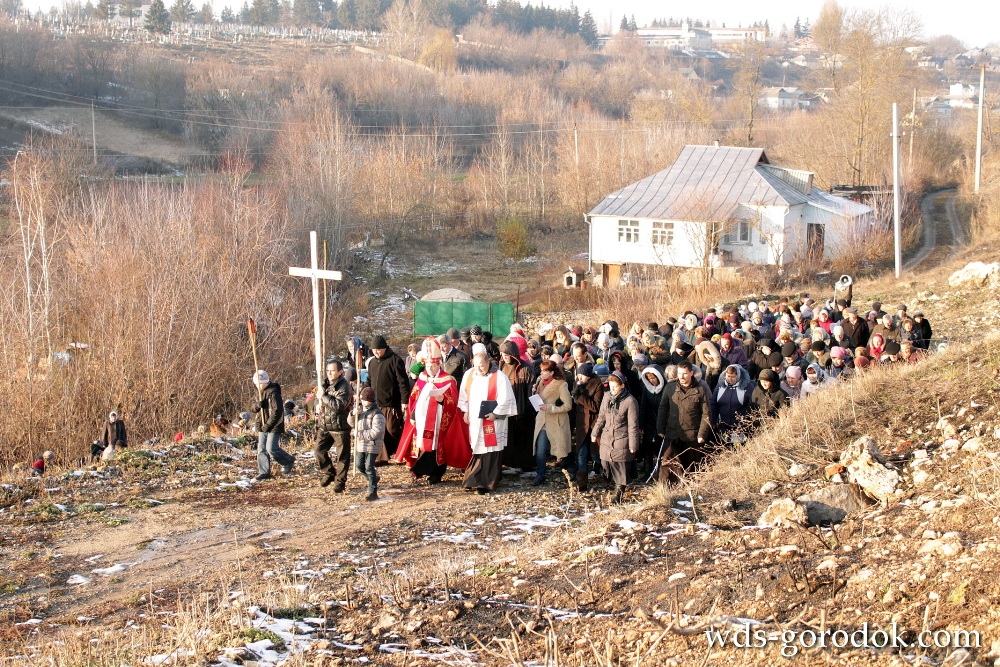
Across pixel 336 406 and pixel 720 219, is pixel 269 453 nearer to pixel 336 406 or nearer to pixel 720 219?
pixel 336 406

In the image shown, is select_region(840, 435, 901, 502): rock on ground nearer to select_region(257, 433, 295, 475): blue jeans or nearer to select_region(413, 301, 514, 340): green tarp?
select_region(257, 433, 295, 475): blue jeans

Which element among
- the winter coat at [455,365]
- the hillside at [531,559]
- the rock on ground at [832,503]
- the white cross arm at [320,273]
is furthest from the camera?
the white cross arm at [320,273]

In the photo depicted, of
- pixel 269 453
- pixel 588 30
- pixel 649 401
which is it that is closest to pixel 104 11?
pixel 588 30

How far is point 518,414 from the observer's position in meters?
11.1

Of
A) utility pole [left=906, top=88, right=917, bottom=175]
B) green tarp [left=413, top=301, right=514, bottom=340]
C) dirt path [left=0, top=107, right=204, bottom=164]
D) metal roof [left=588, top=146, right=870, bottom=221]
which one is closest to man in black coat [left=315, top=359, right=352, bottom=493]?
green tarp [left=413, top=301, right=514, bottom=340]

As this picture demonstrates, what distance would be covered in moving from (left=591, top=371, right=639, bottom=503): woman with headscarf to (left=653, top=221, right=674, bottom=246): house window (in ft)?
109

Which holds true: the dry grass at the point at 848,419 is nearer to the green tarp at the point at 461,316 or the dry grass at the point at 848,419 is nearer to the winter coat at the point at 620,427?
the winter coat at the point at 620,427

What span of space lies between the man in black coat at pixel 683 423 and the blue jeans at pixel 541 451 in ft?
4.19

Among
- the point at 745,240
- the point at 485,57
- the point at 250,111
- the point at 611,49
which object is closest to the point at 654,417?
the point at 745,240

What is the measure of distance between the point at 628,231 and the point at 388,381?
109 feet

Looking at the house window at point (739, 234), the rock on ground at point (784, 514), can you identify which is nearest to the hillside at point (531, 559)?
the rock on ground at point (784, 514)

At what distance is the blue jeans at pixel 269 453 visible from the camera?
11094mm

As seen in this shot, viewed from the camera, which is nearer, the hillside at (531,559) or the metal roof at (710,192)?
the hillside at (531,559)

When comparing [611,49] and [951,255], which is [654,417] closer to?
[951,255]
